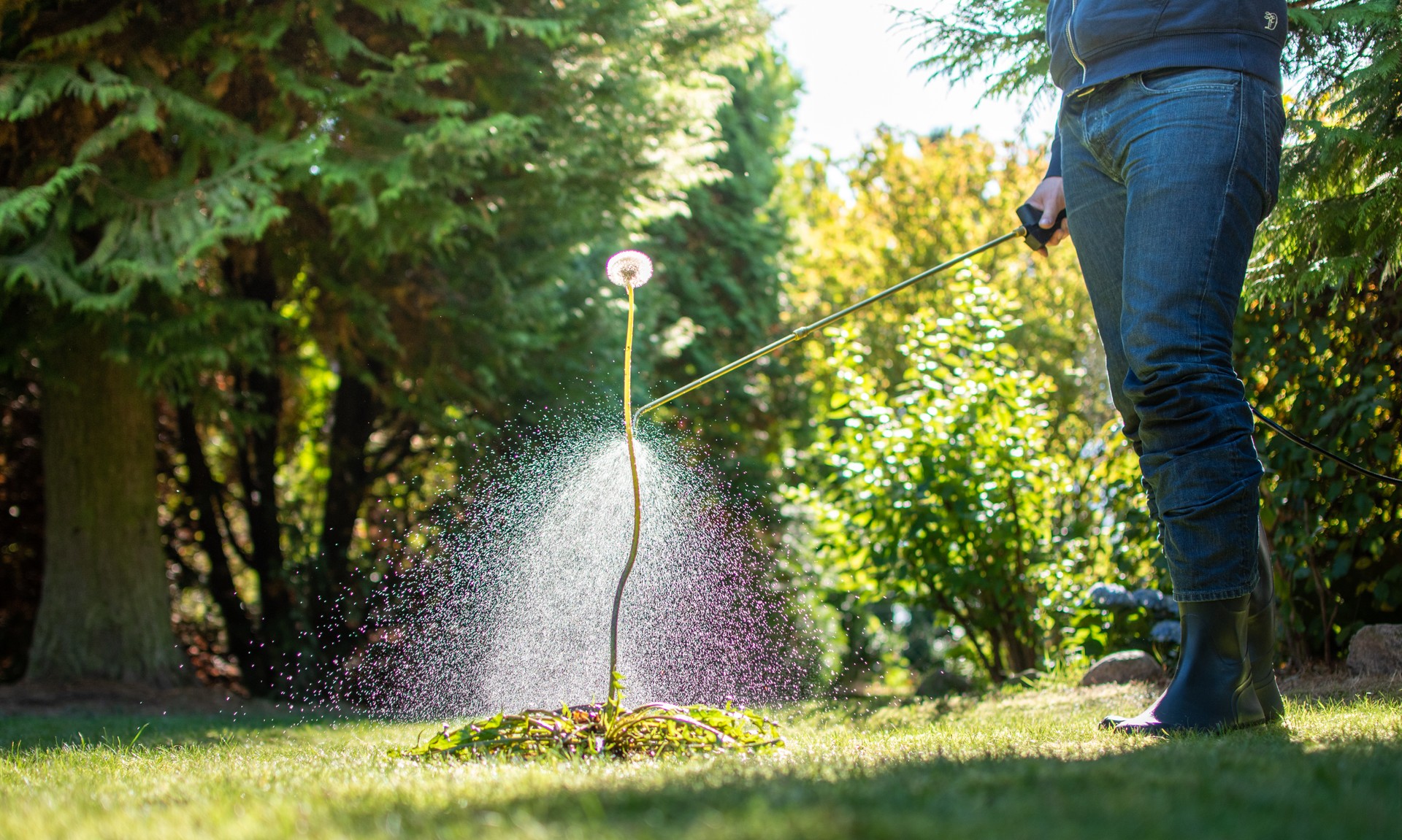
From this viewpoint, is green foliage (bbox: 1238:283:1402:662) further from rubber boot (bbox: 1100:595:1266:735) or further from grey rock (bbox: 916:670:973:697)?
rubber boot (bbox: 1100:595:1266:735)

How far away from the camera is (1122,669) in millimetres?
4340

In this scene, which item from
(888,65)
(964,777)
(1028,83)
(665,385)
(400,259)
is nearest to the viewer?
(964,777)

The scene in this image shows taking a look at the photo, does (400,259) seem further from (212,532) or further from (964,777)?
(964,777)

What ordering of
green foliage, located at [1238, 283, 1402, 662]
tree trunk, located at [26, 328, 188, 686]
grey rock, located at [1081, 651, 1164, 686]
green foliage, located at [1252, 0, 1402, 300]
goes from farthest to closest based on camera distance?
1. tree trunk, located at [26, 328, 188, 686]
2. grey rock, located at [1081, 651, 1164, 686]
3. green foliage, located at [1238, 283, 1402, 662]
4. green foliage, located at [1252, 0, 1402, 300]

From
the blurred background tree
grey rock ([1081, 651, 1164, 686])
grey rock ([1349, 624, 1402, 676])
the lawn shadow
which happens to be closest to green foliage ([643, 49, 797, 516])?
the blurred background tree

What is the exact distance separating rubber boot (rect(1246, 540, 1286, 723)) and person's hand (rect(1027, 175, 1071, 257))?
36.8 inches

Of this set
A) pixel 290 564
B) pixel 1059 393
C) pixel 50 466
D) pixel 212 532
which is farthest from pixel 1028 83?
pixel 1059 393

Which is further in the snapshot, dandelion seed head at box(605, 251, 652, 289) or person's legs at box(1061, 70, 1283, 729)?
dandelion seed head at box(605, 251, 652, 289)

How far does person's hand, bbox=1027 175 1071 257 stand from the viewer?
272 centimetres

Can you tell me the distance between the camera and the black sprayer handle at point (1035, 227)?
9.01ft

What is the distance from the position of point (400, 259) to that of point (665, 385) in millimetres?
4246

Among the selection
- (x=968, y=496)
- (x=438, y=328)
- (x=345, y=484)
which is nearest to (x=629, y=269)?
(x=968, y=496)

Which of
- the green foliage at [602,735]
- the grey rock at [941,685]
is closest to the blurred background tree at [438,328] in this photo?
the grey rock at [941,685]

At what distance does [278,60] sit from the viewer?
5.35 meters
